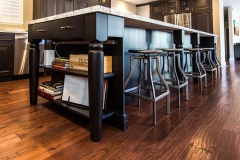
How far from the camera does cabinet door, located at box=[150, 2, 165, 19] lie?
648cm

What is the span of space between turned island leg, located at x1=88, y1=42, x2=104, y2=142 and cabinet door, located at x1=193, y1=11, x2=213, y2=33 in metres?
5.44

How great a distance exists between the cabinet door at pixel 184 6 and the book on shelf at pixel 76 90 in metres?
5.62

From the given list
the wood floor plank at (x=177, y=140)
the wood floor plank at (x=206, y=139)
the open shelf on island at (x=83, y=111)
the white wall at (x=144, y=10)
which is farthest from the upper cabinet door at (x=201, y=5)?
the open shelf on island at (x=83, y=111)

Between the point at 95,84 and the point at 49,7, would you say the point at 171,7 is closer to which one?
the point at 49,7

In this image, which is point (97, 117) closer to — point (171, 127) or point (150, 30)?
point (171, 127)

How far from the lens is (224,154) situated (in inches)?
36.0

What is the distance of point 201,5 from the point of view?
5.51 meters

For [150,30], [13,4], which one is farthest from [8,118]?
[13,4]

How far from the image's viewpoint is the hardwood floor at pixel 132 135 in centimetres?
93

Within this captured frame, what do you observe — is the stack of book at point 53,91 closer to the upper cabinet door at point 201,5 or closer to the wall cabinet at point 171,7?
the upper cabinet door at point 201,5

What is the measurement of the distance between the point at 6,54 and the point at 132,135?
2.97m

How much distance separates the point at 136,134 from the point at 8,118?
1.09 metres

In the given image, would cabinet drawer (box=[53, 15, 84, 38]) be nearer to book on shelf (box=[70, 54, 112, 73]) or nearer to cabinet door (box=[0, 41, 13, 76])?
book on shelf (box=[70, 54, 112, 73])

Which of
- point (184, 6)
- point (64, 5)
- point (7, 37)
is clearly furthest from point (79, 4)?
point (184, 6)
